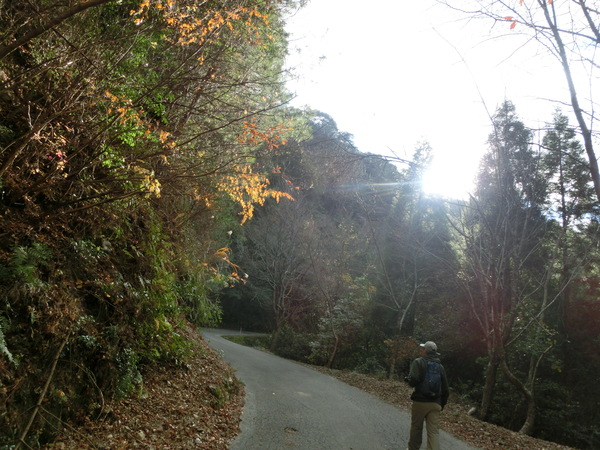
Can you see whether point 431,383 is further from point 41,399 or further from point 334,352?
point 334,352

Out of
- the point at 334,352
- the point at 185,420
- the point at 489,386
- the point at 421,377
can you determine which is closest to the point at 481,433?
the point at 489,386

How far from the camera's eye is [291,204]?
24.2 meters

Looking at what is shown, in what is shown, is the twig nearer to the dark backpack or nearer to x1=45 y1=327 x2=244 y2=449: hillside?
x1=45 y1=327 x2=244 y2=449: hillside

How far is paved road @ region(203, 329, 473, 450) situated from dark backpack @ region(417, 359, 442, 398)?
4.64ft

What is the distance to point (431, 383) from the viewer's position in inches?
242

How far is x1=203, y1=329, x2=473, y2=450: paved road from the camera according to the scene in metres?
6.43

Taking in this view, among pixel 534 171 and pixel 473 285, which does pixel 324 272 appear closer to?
pixel 473 285

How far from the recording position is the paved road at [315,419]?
6.43 m

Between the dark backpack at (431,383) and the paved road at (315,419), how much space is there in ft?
4.64

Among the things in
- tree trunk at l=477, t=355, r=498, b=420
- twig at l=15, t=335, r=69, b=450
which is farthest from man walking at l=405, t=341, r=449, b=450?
tree trunk at l=477, t=355, r=498, b=420

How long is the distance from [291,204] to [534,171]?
14260mm

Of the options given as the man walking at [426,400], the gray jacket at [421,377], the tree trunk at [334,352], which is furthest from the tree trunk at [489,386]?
the tree trunk at [334,352]

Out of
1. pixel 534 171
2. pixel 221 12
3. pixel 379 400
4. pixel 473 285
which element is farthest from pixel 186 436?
pixel 473 285

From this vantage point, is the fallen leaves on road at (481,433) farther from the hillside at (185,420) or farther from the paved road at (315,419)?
the paved road at (315,419)
